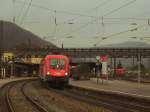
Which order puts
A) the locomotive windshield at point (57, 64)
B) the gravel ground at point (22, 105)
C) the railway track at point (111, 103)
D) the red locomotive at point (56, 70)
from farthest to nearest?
the locomotive windshield at point (57, 64) < the red locomotive at point (56, 70) < the gravel ground at point (22, 105) < the railway track at point (111, 103)

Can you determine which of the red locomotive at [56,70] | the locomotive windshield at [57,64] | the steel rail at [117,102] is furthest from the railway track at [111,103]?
the locomotive windshield at [57,64]

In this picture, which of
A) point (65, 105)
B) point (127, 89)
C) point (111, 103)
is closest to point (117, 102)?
point (111, 103)

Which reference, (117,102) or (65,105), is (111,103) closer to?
(117,102)

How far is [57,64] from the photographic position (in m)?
37.1

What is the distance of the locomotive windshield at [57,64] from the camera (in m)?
36.8

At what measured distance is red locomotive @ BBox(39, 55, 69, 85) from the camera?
119 feet

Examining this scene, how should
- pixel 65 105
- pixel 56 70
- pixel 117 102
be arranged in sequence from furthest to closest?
pixel 56 70 → pixel 117 102 → pixel 65 105

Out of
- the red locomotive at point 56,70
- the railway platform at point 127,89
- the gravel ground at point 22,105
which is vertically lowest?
the gravel ground at point 22,105

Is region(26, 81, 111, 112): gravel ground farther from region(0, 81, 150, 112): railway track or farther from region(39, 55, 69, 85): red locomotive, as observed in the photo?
region(39, 55, 69, 85): red locomotive

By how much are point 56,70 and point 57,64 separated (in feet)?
2.43

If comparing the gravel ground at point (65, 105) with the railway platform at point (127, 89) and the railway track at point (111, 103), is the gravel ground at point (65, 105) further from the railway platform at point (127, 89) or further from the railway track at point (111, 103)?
the railway platform at point (127, 89)

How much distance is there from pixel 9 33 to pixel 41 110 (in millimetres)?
183328

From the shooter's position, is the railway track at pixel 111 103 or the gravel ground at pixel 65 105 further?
the railway track at pixel 111 103

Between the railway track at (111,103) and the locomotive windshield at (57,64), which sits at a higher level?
the locomotive windshield at (57,64)
